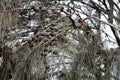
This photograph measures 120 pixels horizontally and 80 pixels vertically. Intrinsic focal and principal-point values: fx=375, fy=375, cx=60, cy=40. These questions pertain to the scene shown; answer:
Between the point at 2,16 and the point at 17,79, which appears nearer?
the point at 17,79

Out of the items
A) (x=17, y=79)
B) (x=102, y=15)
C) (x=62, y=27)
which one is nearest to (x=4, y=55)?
(x=17, y=79)

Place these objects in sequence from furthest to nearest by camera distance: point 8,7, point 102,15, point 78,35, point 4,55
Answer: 1. point 102,15
2. point 8,7
3. point 78,35
4. point 4,55

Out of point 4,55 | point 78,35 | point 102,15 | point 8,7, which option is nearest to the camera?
point 4,55

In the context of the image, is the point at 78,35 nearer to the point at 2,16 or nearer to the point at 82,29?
the point at 82,29

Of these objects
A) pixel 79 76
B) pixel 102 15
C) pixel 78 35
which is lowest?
pixel 102 15

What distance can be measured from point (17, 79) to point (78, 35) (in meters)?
0.34

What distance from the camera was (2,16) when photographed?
168 centimetres

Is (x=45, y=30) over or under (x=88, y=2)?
over

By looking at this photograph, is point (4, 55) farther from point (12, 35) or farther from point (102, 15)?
point (102, 15)

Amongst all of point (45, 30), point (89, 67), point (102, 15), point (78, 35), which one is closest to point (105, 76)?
point (89, 67)

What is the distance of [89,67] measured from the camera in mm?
1640

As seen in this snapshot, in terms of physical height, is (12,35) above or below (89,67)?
above

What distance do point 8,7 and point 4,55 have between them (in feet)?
1.07

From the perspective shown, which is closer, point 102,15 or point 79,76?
point 79,76
